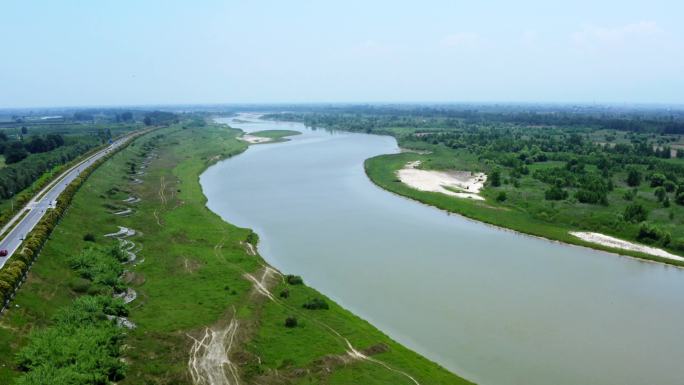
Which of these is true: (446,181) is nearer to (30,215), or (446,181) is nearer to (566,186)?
(566,186)

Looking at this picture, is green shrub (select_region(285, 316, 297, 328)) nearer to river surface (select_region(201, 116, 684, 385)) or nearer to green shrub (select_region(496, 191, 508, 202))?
river surface (select_region(201, 116, 684, 385))

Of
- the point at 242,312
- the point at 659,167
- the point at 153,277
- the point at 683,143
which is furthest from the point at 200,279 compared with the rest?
the point at 683,143

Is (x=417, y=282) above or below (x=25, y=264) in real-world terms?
below

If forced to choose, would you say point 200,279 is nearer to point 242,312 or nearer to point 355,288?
point 242,312

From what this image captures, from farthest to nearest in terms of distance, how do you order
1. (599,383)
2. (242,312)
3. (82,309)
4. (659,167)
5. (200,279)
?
(659,167)
(200,279)
(242,312)
(82,309)
(599,383)

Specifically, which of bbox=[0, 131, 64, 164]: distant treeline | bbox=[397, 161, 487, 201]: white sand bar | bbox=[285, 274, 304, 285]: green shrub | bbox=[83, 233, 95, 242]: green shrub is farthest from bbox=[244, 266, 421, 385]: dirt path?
bbox=[0, 131, 64, 164]: distant treeline

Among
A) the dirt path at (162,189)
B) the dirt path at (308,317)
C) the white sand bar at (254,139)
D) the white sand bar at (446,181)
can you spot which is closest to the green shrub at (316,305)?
the dirt path at (308,317)

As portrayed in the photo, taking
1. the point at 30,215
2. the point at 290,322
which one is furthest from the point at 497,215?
the point at 30,215
